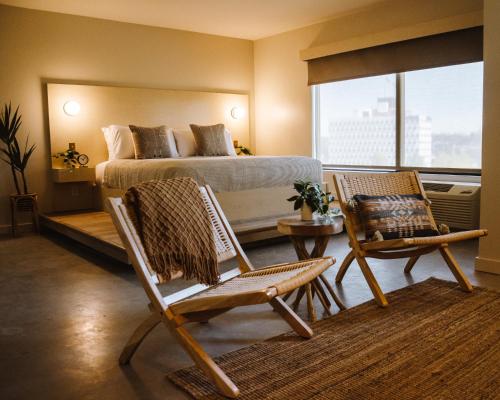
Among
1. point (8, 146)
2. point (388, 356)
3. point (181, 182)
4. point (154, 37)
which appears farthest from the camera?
point (154, 37)

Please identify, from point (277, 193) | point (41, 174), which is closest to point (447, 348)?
point (277, 193)

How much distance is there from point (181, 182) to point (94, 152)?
152 inches

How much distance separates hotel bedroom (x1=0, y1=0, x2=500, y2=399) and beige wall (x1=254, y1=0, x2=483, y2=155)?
27 millimetres

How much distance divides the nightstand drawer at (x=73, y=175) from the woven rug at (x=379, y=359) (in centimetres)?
390

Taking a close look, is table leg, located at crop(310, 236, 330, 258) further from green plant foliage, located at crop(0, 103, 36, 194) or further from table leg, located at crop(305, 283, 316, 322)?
green plant foliage, located at crop(0, 103, 36, 194)

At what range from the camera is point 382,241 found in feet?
9.37

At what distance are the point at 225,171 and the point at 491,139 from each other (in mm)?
2105

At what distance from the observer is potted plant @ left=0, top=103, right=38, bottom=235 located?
516 centimetres

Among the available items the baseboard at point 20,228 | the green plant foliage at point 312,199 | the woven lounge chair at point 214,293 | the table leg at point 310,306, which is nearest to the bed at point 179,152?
the baseboard at point 20,228

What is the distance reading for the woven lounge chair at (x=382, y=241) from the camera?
110 inches

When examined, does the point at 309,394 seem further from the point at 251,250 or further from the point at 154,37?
the point at 154,37

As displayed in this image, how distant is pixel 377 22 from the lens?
575 centimetres

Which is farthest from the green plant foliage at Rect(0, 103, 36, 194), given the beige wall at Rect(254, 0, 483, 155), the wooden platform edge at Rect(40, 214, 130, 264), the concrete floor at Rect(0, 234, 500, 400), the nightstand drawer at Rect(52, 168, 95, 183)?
the beige wall at Rect(254, 0, 483, 155)

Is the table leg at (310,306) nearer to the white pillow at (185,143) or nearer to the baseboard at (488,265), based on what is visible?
the baseboard at (488,265)
